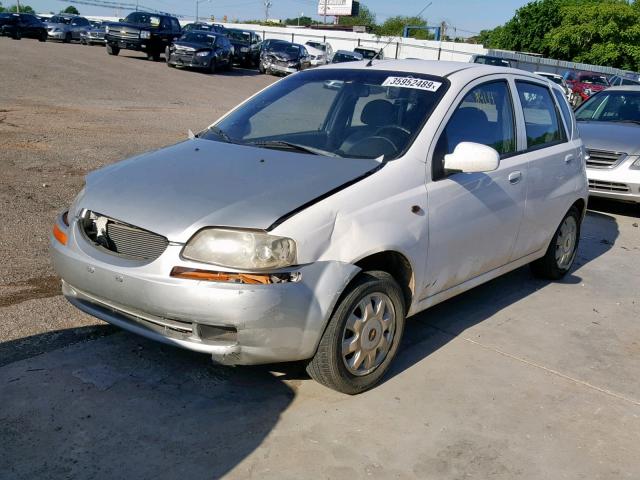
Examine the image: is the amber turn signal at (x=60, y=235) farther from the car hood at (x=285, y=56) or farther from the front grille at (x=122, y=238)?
the car hood at (x=285, y=56)

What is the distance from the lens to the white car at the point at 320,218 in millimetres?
3293

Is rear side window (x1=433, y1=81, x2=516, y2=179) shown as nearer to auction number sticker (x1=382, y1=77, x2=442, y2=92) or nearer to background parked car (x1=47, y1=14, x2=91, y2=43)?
auction number sticker (x1=382, y1=77, x2=442, y2=92)

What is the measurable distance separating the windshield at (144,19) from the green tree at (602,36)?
130ft

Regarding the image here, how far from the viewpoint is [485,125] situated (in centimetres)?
475

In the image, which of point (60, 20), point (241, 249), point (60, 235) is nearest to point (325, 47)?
point (60, 20)

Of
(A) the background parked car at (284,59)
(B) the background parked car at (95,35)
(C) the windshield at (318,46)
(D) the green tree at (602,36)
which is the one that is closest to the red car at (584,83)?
(A) the background parked car at (284,59)

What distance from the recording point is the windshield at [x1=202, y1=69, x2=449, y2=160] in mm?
4234

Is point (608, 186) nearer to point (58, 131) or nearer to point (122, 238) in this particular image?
point (122, 238)

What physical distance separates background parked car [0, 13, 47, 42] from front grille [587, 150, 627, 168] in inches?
1288

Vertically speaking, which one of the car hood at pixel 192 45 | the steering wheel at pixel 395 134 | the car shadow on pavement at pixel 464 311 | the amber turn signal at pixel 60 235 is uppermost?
the car hood at pixel 192 45

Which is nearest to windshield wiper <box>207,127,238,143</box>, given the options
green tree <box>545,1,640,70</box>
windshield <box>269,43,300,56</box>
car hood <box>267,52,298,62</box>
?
car hood <box>267,52,298,62</box>

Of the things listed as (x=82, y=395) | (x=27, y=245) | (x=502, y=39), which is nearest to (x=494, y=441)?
(x=82, y=395)

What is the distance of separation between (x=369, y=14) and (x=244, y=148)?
120 metres

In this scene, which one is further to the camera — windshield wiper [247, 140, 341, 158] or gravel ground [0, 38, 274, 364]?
gravel ground [0, 38, 274, 364]
